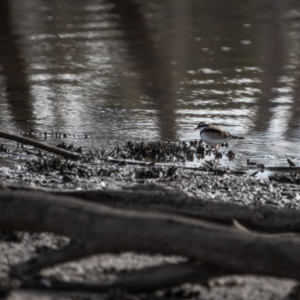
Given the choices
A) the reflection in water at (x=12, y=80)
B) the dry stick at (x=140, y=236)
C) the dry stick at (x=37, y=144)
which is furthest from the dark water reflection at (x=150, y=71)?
the dry stick at (x=140, y=236)

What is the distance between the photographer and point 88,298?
427 cm

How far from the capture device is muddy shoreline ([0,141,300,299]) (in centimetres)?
457

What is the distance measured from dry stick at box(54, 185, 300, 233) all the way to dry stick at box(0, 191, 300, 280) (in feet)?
2.77

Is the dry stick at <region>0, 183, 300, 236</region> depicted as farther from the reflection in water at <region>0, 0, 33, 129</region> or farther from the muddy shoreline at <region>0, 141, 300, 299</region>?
the reflection in water at <region>0, 0, 33, 129</region>

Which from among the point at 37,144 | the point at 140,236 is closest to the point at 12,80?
the point at 37,144

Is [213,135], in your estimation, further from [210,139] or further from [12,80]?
[12,80]

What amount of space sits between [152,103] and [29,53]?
15.8ft

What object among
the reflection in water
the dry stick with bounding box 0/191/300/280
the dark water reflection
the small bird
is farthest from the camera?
the reflection in water

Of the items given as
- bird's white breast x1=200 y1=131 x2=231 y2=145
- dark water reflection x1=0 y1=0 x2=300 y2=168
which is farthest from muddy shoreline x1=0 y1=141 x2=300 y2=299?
dark water reflection x1=0 y1=0 x2=300 y2=168

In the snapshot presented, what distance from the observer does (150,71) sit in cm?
1543

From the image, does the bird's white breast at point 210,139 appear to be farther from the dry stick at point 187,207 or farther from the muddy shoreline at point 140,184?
the dry stick at point 187,207

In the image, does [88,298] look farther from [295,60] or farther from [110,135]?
[295,60]

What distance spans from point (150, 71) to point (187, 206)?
10.2m

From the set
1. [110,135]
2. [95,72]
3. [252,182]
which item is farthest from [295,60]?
[252,182]
